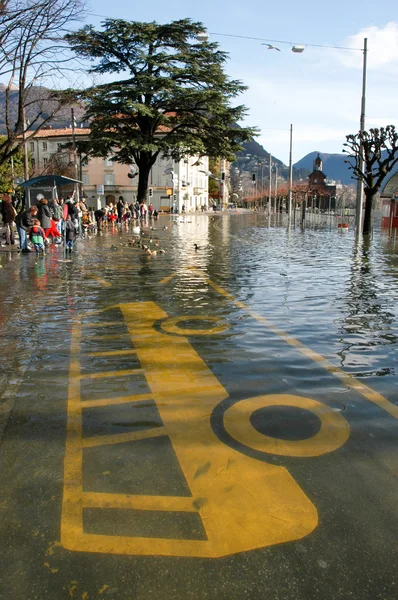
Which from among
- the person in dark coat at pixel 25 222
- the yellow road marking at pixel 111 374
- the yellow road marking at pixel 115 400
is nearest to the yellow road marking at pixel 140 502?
the yellow road marking at pixel 115 400

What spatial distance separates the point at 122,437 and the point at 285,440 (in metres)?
1.09

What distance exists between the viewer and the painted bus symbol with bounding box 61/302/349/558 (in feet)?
8.51

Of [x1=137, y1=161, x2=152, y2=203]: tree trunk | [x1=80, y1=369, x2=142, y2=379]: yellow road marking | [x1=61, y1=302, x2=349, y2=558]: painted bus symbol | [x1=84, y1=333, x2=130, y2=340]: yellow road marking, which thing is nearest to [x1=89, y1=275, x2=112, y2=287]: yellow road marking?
[x1=84, y1=333, x2=130, y2=340]: yellow road marking

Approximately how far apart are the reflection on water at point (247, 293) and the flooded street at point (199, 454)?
7cm

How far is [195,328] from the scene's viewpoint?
704cm

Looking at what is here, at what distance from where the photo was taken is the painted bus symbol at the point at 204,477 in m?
2.59

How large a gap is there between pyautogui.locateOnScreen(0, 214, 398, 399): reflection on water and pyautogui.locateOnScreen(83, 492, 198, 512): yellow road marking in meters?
2.45

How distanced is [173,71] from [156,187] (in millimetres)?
52967

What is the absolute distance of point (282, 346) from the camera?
6.11 meters

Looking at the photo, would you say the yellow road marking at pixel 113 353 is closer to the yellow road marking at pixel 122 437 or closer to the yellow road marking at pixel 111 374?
the yellow road marking at pixel 111 374

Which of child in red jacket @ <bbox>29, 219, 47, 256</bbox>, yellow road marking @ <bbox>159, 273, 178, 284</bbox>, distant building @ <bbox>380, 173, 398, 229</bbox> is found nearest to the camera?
yellow road marking @ <bbox>159, 273, 178, 284</bbox>

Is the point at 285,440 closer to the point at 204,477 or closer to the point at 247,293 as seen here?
the point at 204,477

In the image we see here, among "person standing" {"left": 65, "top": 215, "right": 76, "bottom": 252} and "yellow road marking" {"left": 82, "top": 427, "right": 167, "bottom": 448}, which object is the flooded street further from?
"person standing" {"left": 65, "top": 215, "right": 76, "bottom": 252}

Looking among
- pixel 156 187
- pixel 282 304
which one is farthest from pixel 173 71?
pixel 156 187
